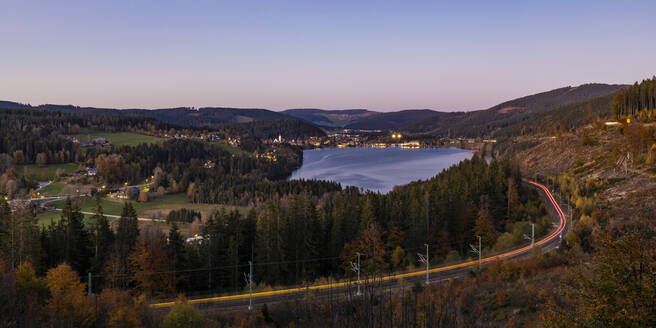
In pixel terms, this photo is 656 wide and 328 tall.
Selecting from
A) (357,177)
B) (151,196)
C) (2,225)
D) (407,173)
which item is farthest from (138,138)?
(2,225)

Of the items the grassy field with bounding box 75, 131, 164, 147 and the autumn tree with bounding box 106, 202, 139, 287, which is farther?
the grassy field with bounding box 75, 131, 164, 147

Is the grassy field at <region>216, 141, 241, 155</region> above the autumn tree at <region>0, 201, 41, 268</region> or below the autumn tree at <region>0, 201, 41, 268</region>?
above

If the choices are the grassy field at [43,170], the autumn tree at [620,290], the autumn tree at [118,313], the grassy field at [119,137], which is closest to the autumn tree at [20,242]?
the autumn tree at [118,313]

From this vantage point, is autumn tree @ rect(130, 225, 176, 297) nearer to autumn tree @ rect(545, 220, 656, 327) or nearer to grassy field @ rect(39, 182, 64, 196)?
autumn tree @ rect(545, 220, 656, 327)

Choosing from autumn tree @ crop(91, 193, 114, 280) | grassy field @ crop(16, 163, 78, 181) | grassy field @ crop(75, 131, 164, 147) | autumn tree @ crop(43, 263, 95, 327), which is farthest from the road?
grassy field @ crop(75, 131, 164, 147)

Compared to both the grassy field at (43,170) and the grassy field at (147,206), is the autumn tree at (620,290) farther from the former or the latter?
the grassy field at (43,170)

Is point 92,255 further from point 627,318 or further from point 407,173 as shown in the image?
point 407,173

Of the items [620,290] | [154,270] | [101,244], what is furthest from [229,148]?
[620,290]
